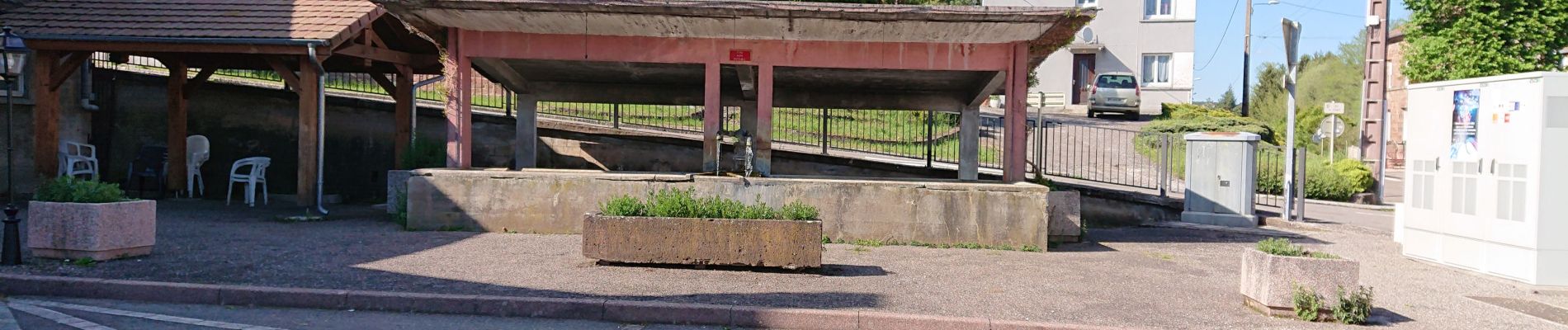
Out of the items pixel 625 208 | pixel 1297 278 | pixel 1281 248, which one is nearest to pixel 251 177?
pixel 625 208

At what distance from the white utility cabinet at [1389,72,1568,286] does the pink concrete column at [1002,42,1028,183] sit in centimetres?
416

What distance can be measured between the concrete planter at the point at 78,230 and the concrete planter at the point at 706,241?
159 inches

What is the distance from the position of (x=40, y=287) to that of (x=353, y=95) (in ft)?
36.5

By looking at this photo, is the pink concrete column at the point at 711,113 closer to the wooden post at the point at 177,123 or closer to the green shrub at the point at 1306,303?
the green shrub at the point at 1306,303

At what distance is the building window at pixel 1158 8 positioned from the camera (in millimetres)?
37438

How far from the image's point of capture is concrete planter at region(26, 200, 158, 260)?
8.60 metres

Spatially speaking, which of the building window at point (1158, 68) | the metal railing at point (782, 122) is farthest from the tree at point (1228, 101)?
the metal railing at point (782, 122)

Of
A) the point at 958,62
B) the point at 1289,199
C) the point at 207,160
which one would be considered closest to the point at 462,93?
the point at 958,62

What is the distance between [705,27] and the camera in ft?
37.9

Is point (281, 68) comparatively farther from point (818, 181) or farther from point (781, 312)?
point (781, 312)

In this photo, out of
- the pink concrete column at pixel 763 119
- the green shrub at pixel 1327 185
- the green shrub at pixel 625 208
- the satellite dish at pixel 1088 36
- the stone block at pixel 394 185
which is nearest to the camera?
the green shrub at pixel 625 208

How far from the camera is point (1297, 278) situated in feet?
→ 24.2

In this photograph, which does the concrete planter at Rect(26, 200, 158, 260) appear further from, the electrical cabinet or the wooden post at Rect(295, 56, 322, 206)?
the electrical cabinet

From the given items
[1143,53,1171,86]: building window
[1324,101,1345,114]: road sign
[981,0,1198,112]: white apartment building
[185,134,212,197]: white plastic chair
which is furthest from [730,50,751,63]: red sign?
[1143,53,1171,86]: building window
